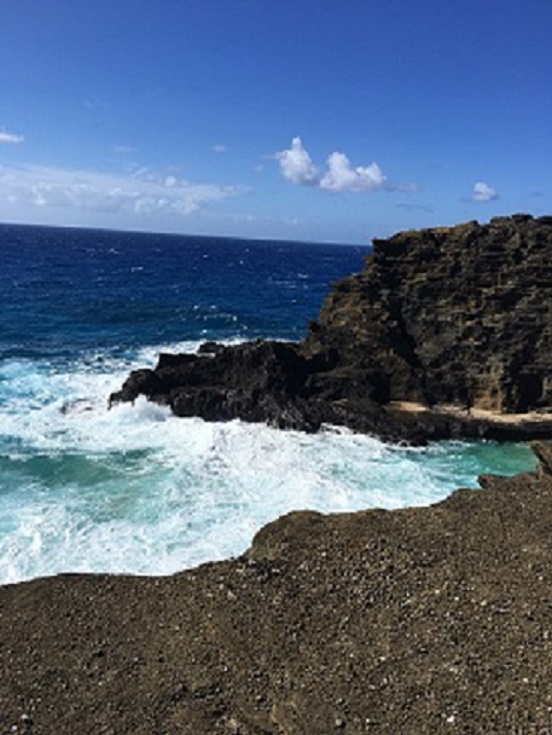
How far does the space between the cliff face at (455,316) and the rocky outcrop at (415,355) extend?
2.5 inches

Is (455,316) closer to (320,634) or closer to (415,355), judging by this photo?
(415,355)

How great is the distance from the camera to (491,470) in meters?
30.7

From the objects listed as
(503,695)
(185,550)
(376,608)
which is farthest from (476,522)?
(185,550)

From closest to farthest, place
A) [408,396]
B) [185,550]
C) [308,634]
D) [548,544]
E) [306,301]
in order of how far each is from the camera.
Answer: [308,634] → [548,544] → [185,550] → [408,396] → [306,301]

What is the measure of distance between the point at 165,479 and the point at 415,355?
1887 centimetres

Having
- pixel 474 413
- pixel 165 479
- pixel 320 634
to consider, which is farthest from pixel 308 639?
pixel 474 413

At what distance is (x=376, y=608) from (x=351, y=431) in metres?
20.8

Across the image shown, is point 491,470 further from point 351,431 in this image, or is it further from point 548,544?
point 548,544

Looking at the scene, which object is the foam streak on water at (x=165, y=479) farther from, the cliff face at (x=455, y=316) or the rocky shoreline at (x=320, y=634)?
the rocky shoreline at (x=320, y=634)

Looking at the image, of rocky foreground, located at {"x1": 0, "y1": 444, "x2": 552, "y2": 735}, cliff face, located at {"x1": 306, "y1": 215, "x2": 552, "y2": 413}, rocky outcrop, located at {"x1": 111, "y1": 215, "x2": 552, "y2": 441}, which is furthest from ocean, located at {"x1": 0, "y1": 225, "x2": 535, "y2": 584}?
rocky foreground, located at {"x1": 0, "y1": 444, "x2": 552, "y2": 735}

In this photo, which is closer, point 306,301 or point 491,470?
point 491,470

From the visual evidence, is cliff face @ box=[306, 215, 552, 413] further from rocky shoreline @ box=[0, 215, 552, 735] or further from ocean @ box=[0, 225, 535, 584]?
rocky shoreline @ box=[0, 215, 552, 735]

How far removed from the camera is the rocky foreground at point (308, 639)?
11.6m

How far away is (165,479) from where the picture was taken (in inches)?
1101
